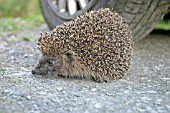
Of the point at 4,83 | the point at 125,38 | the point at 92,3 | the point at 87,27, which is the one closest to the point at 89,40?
the point at 87,27

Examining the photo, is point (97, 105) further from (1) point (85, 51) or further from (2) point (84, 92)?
(1) point (85, 51)

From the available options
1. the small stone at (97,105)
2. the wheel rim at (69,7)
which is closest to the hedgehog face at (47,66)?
the small stone at (97,105)

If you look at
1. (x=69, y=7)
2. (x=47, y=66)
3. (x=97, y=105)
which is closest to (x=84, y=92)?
(x=97, y=105)

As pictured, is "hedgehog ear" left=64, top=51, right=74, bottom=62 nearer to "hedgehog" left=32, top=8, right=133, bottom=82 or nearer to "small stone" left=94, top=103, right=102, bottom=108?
"hedgehog" left=32, top=8, right=133, bottom=82

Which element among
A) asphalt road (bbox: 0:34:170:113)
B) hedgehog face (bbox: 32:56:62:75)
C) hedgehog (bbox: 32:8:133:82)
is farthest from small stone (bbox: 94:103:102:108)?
hedgehog face (bbox: 32:56:62:75)

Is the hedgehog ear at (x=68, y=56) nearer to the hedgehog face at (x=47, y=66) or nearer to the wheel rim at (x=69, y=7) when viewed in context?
the hedgehog face at (x=47, y=66)

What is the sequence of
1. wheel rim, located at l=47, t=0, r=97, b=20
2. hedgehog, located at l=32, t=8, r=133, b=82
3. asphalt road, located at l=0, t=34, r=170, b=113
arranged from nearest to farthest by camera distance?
1. asphalt road, located at l=0, t=34, r=170, b=113
2. hedgehog, located at l=32, t=8, r=133, b=82
3. wheel rim, located at l=47, t=0, r=97, b=20

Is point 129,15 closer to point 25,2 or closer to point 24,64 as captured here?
point 24,64
